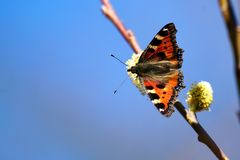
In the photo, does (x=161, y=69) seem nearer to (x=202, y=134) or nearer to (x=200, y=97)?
(x=200, y=97)

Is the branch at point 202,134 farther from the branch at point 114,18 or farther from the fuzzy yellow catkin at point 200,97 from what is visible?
the branch at point 114,18

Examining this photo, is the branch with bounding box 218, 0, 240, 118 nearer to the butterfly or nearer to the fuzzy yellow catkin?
the fuzzy yellow catkin

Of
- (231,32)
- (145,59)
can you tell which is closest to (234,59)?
(231,32)

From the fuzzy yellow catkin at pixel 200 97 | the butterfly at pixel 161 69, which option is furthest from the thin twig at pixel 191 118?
the butterfly at pixel 161 69

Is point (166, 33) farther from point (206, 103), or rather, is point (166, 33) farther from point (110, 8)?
point (110, 8)

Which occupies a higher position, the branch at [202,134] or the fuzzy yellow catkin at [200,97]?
the branch at [202,134]

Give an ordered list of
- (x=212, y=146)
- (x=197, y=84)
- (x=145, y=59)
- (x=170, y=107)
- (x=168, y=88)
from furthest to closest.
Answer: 1. (x=145, y=59)
2. (x=168, y=88)
3. (x=197, y=84)
4. (x=170, y=107)
5. (x=212, y=146)

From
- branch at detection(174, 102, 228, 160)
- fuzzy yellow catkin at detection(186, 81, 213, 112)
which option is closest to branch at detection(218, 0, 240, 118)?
branch at detection(174, 102, 228, 160)
